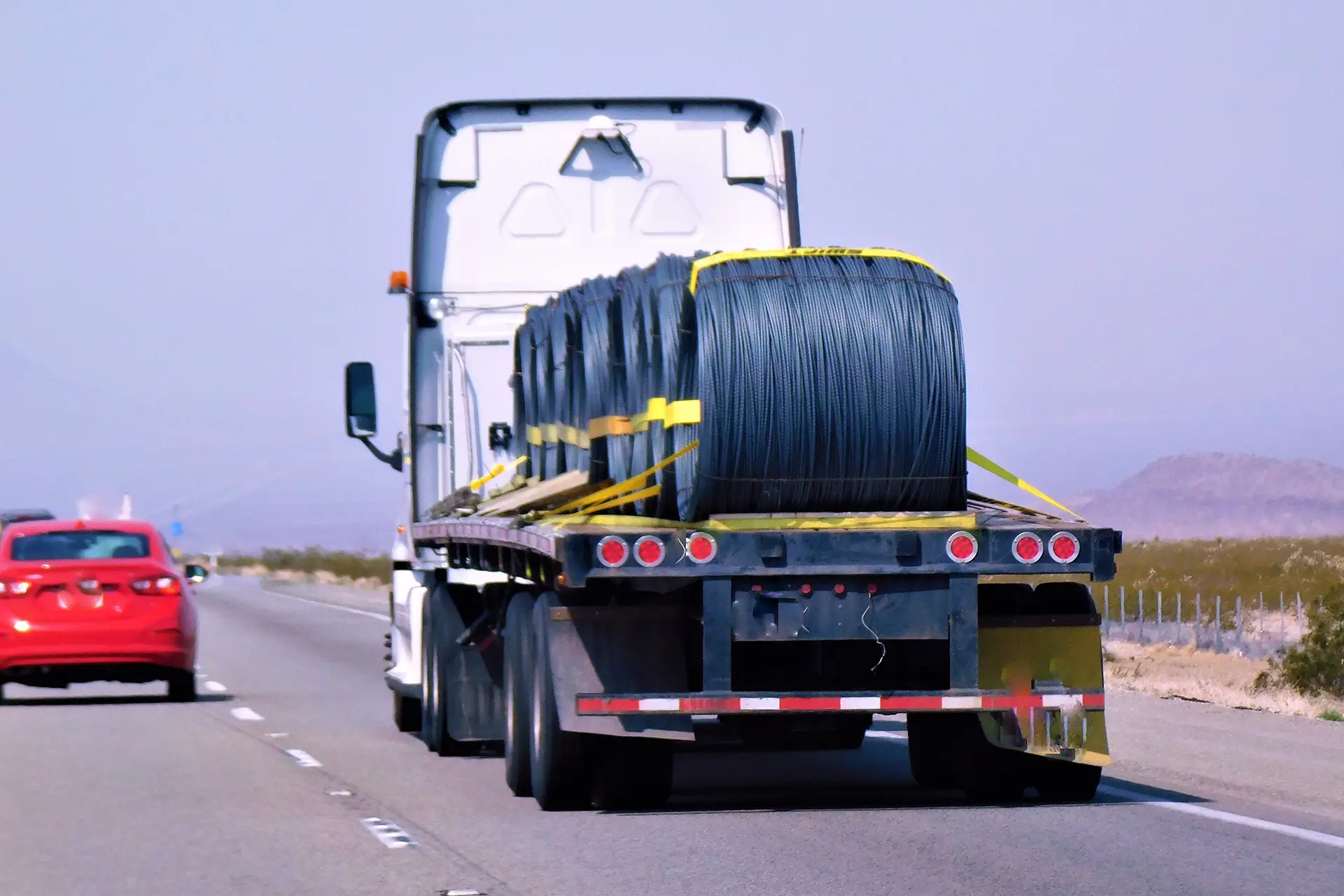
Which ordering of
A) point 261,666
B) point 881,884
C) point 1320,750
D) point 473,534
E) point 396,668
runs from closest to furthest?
1. point 881,884
2. point 473,534
3. point 1320,750
4. point 396,668
5. point 261,666

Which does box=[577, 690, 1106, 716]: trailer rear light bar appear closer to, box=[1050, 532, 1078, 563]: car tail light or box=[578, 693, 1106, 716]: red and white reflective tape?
box=[578, 693, 1106, 716]: red and white reflective tape

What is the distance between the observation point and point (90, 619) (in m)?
19.3

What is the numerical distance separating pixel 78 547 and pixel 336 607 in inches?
1077

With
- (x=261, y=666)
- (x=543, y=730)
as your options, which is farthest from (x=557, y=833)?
(x=261, y=666)

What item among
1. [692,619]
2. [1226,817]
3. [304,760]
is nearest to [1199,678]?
[304,760]

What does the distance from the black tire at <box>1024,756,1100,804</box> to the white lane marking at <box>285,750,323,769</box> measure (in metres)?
4.65

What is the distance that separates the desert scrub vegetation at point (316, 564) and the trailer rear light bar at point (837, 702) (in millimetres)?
60983

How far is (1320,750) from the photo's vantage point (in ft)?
45.6

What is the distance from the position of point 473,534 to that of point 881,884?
401 cm

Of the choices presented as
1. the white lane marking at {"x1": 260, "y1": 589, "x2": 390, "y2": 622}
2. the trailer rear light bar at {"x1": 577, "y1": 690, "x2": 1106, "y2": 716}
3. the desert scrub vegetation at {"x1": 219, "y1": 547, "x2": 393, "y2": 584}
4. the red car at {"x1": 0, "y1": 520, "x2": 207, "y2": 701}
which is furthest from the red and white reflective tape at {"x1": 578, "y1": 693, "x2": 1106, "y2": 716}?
the desert scrub vegetation at {"x1": 219, "y1": 547, "x2": 393, "y2": 584}

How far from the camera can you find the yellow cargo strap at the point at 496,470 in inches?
578

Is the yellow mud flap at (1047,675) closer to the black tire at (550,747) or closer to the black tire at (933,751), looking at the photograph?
the black tire at (933,751)

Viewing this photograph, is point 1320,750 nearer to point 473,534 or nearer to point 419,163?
point 473,534

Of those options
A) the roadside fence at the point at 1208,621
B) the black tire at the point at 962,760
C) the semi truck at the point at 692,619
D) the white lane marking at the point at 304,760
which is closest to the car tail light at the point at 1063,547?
the semi truck at the point at 692,619
